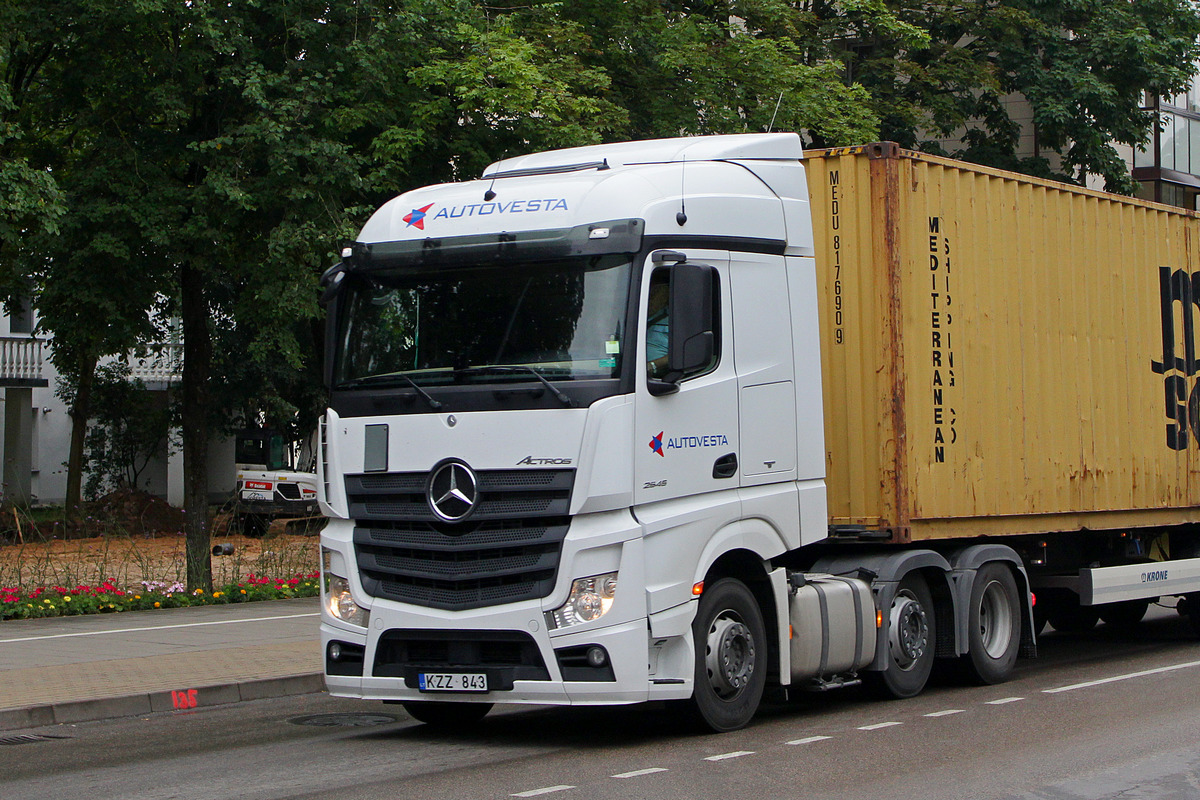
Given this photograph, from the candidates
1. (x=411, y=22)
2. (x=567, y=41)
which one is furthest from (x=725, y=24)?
(x=411, y=22)

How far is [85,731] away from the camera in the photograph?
1012cm

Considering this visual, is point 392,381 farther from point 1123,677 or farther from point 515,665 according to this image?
point 1123,677

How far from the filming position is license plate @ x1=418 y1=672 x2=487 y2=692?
27.7ft

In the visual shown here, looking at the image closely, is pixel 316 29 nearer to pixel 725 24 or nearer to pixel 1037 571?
pixel 725 24

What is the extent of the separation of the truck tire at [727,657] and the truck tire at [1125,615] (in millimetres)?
7679

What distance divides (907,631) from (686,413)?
294 centimetres

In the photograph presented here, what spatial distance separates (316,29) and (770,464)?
9.79 meters

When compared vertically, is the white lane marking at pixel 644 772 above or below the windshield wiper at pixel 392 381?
below

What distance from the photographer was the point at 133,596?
17.2 meters

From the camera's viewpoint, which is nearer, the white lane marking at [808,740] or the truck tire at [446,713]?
the white lane marking at [808,740]

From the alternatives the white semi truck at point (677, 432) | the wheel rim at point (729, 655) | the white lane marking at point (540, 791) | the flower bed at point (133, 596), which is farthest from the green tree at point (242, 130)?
the white lane marking at point (540, 791)

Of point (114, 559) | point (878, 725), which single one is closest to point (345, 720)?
point (878, 725)

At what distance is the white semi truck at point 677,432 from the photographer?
838cm

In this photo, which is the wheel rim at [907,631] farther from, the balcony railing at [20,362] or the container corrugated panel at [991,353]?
the balcony railing at [20,362]
